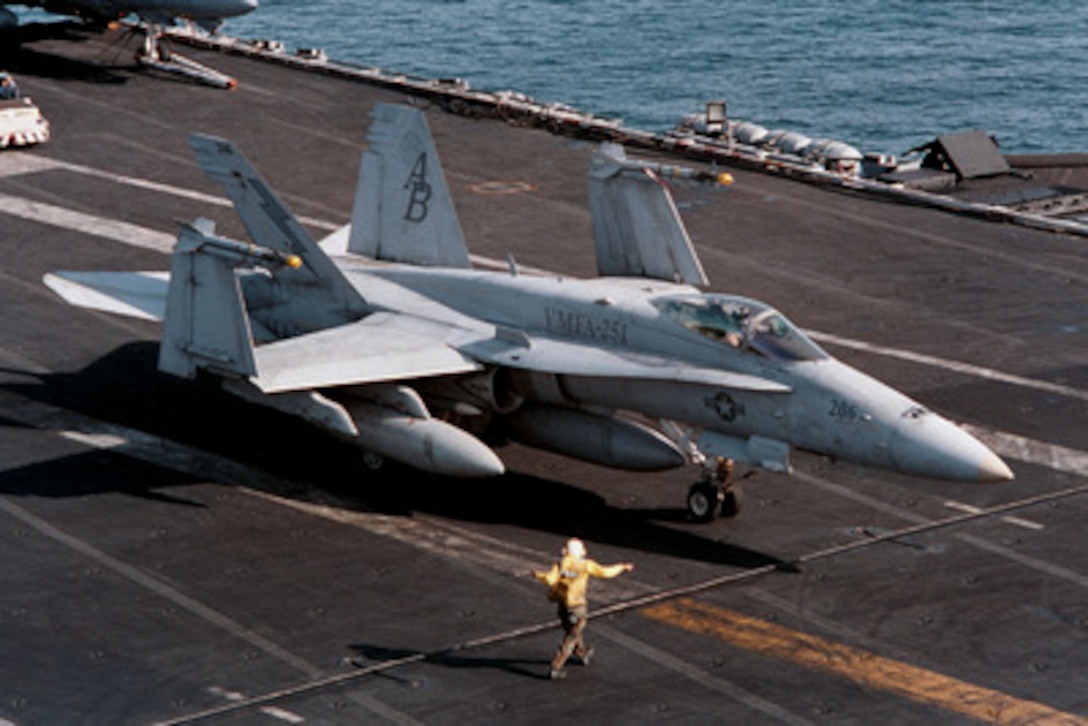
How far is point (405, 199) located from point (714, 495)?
8359 millimetres

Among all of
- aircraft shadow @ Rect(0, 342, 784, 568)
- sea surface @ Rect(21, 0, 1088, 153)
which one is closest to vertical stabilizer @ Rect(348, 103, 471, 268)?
aircraft shadow @ Rect(0, 342, 784, 568)

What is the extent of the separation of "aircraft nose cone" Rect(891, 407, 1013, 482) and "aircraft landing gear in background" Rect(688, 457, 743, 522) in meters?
2.94

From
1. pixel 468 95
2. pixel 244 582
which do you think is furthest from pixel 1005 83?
pixel 244 582

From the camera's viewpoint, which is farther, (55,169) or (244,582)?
(55,169)

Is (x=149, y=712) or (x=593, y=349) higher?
(x=593, y=349)

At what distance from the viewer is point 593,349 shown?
28562 mm

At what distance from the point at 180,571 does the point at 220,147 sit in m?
8.27

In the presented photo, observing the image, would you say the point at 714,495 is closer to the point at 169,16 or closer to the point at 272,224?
the point at 272,224

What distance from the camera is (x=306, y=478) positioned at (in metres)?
30.2

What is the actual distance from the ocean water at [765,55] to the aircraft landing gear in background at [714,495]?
53.6m

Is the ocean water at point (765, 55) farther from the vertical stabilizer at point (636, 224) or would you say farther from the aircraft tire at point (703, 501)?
the aircraft tire at point (703, 501)

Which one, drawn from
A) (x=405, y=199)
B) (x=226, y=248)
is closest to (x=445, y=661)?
(x=226, y=248)

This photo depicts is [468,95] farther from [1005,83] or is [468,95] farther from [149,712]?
[1005,83]

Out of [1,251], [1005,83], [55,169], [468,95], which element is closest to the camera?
[1,251]
